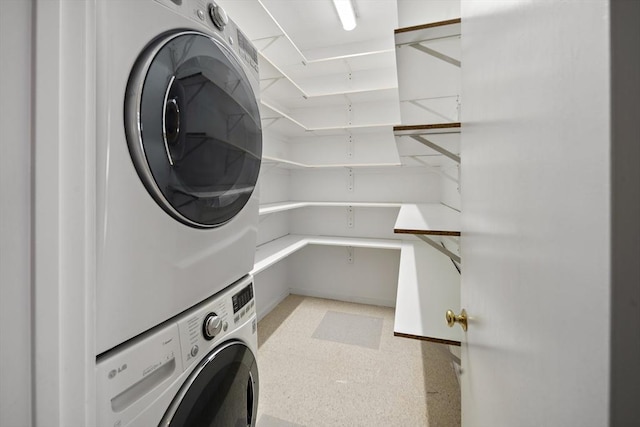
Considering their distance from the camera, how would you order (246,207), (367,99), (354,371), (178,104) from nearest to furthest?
(178,104)
(246,207)
(354,371)
(367,99)

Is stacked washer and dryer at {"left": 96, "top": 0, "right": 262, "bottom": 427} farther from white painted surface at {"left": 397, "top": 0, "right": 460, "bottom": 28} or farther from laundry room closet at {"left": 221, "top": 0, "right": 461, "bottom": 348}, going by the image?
laundry room closet at {"left": 221, "top": 0, "right": 461, "bottom": 348}

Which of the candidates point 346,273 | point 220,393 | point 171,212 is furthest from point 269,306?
point 171,212

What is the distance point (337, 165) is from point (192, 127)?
1.94m

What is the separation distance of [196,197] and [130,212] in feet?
0.54

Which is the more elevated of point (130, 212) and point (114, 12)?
point (114, 12)

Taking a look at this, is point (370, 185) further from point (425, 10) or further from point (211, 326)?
point (211, 326)

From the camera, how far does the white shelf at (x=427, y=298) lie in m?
1.00

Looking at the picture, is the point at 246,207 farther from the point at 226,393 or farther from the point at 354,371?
the point at 354,371

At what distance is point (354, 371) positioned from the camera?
5.77 feet

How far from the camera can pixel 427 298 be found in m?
1.27
